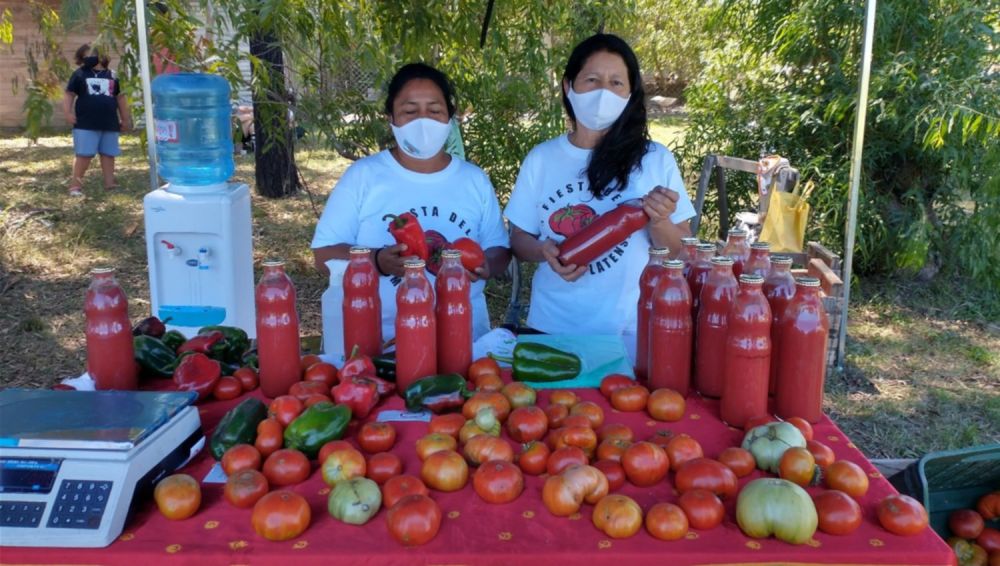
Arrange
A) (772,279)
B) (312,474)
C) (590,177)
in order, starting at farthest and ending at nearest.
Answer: (590,177), (772,279), (312,474)

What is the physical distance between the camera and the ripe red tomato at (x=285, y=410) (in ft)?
7.25

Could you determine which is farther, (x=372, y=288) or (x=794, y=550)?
(x=372, y=288)

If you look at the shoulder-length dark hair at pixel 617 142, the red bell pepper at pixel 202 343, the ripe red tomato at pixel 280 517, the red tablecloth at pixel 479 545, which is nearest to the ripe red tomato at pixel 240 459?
the red tablecloth at pixel 479 545

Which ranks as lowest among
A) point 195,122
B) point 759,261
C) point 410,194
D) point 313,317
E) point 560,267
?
point 313,317

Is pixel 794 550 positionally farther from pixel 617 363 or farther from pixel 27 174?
pixel 27 174

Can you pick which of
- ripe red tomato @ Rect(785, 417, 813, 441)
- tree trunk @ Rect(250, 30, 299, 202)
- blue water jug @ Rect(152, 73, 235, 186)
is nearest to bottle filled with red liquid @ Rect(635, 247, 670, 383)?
ripe red tomato @ Rect(785, 417, 813, 441)

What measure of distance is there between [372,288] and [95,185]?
1054 cm

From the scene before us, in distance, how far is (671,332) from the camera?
2.46 m

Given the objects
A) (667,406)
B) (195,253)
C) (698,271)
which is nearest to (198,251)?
(195,253)

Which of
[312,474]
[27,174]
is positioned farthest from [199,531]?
[27,174]

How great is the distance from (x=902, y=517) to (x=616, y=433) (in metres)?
0.71

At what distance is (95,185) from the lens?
11.6 meters

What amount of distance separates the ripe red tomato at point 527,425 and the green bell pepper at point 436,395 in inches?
8.4

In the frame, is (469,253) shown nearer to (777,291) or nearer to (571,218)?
(571,218)
